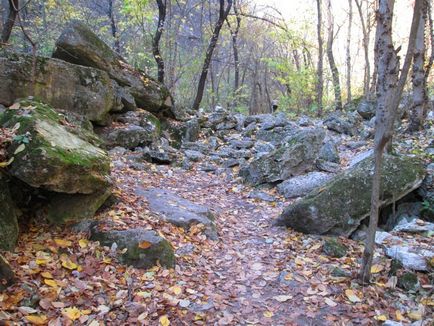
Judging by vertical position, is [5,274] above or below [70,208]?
below

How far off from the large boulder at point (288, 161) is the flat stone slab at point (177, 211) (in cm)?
240

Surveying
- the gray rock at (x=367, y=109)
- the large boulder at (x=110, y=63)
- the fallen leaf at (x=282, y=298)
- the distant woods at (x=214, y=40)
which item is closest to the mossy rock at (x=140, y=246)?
the fallen leaf at (x=282, y=298)

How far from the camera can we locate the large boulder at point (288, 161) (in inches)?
300

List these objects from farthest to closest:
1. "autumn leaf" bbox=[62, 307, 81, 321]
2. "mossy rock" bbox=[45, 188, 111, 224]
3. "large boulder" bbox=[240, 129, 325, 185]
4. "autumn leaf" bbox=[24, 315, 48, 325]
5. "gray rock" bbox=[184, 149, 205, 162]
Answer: "gray rock" bbox=[184, 149, 205, 162] < "large boulder" bbox=[240, 129, 325, 185] < "mossy rock" bbox=[45, 188, 111, 224] < "autumn leaf" bbox=[62, 307, 81, 321] < "autumn leaf" bbox=[24, 315, 48, 325]

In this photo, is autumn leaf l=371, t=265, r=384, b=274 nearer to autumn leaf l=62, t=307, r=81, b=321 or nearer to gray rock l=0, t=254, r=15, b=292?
autumn leaf l=62, t=307, r=81, b=321

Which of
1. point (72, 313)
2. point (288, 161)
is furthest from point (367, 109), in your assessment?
point (72, 313)

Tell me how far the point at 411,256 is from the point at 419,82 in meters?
6.53

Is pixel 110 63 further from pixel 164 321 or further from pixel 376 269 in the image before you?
pixel 376 269

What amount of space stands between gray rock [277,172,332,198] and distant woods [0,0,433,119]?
4201 mm

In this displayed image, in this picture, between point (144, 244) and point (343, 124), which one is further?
point (343, 124)

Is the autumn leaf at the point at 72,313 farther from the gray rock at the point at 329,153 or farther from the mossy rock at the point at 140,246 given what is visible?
the gray rock at the point at 329,153

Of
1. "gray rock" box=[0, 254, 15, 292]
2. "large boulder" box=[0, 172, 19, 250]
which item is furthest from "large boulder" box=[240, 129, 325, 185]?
"gray rock" box=[0, 254, 15, 292]

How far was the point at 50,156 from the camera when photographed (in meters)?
3.73

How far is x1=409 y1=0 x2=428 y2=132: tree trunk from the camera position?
8.96 m
